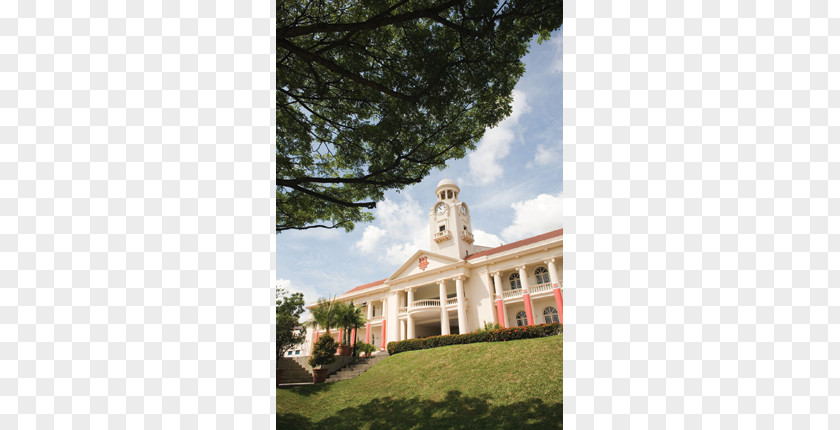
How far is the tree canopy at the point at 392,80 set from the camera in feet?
13.3

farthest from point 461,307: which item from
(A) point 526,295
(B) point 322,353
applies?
(B) point 322,353

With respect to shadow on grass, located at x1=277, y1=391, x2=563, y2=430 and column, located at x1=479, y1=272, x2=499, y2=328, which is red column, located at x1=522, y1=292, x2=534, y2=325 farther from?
shadow on grass, located at x1=277, y1=391, x2=563, y2=430

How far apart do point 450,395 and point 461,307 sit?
16017 mm

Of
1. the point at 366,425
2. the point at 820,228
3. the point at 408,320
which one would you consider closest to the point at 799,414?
the point at 820,228

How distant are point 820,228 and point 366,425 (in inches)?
373

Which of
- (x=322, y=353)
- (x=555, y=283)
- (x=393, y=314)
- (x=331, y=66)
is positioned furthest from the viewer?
(x=393, y=314)

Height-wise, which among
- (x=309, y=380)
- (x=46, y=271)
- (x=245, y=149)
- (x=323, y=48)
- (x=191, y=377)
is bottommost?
(x=309, y=380)

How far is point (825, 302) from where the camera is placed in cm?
161

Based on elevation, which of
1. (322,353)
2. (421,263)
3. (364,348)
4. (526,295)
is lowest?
(364,348)

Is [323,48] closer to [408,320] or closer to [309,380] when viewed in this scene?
[309,380]

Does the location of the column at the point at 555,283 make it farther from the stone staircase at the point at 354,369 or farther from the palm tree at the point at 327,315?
the palm tree at the point at 327,315

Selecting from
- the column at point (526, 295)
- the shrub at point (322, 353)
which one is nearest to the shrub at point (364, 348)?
the shrub at point (322, 353)

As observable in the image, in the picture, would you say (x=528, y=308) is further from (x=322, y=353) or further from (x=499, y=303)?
(x=322, y=353)

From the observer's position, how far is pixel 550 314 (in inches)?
905
